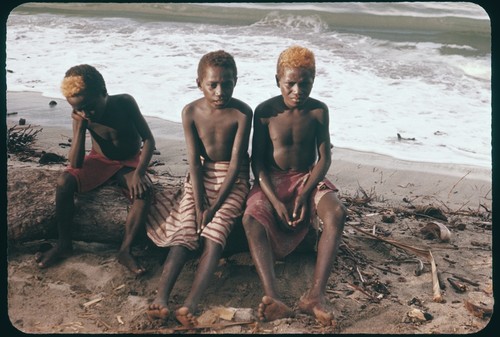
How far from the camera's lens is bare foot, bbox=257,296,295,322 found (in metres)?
3.36

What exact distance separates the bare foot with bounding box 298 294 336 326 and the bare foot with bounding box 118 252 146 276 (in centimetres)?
108

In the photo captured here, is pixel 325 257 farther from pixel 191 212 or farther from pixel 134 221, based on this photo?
pixel 134 221

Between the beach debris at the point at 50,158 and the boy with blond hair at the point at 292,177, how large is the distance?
94.0 inches

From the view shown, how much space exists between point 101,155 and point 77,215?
463 millimetres

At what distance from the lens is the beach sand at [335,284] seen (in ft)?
11.4

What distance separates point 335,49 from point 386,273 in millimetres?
7633

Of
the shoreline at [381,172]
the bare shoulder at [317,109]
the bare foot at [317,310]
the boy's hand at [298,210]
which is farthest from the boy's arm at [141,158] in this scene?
the shoreline at [381,172]

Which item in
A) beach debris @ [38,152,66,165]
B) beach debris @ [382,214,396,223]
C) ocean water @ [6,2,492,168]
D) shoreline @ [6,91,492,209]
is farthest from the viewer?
ocean water @ [6,2,492,168]

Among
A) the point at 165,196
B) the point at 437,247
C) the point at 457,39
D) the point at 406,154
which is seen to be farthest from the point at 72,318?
the point at 457,39

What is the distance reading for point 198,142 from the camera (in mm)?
4055

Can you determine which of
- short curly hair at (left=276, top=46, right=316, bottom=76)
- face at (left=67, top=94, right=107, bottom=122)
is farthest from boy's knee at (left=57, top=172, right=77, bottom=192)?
short curly hair at (left=276, top=46, right=316, bottom=76)

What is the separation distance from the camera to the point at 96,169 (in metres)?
4.21

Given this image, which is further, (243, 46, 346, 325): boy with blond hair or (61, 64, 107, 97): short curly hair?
(61, 64, 107, 97): short curly hair

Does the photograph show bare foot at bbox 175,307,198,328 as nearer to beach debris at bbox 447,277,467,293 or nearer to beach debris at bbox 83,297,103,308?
beach debris at bbox 83,297,103,308
